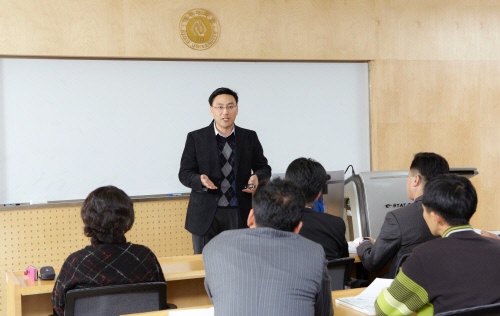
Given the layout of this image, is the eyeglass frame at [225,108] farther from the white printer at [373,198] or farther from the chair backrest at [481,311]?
the chair backrest at [481,311]

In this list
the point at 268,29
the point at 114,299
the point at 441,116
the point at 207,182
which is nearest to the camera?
the point at 114,299

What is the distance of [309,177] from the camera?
3.23 meters

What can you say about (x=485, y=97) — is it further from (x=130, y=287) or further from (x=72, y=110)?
(x=130, y=287)

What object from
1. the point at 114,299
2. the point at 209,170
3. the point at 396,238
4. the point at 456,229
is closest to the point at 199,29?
the point at 209,170

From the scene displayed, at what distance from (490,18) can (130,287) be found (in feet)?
16.9

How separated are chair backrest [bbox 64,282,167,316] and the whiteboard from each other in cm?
261

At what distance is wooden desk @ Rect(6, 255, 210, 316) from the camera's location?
2869 mm

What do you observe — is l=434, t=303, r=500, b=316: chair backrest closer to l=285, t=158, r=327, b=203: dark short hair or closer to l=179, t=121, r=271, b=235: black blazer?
l=285, t=158, r=327, b=203: dark short hair

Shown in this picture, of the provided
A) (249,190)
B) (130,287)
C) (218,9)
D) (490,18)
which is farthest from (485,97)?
(130,287)

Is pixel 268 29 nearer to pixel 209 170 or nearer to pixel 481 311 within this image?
pixel 209 170

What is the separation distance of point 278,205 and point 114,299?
2.84 feet

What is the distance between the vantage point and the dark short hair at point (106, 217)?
268 centimetres

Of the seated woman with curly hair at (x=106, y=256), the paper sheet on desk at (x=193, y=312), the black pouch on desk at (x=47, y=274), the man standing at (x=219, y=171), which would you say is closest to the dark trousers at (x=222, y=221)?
the man standing at (x=219, y=171)

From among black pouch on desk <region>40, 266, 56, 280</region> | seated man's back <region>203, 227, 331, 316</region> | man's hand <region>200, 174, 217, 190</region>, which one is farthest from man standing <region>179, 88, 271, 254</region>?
seated man's back <region>203, 227, 331, 316</region>
